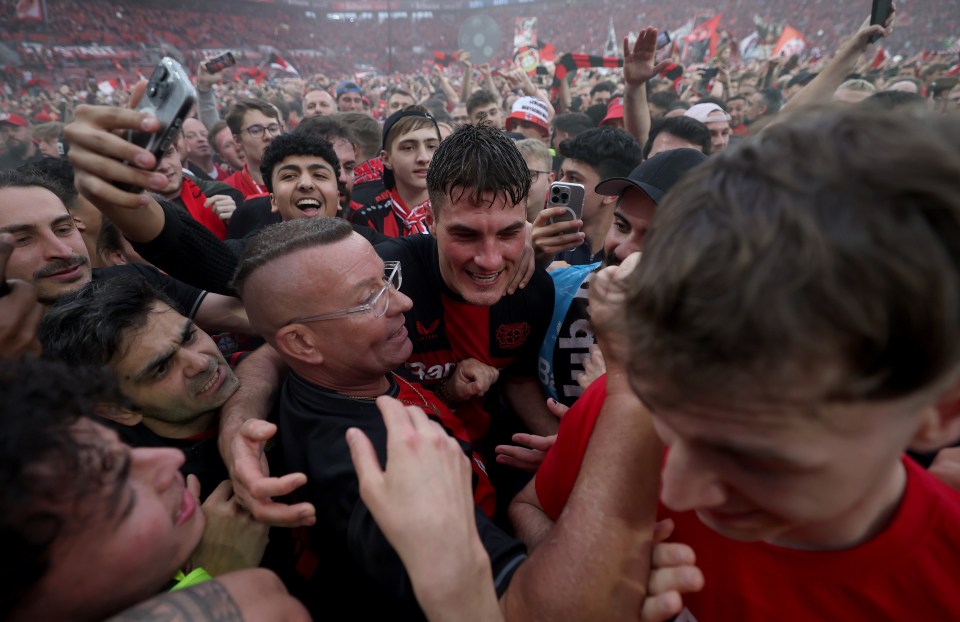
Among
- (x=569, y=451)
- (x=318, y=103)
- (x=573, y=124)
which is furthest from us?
(x=318, y=103)

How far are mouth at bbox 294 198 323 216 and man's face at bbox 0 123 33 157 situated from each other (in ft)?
27.6

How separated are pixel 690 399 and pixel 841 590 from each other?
0.64 meters

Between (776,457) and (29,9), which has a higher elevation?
(29,9)

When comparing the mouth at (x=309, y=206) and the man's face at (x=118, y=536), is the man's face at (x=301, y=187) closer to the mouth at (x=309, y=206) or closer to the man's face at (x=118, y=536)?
the mouth at (x=309, y=206)

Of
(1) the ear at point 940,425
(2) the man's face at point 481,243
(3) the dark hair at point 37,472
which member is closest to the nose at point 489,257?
(2) the man's face at point 481,243

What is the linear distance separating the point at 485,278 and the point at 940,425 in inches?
73.9

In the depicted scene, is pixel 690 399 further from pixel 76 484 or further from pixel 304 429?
pixel 304 429

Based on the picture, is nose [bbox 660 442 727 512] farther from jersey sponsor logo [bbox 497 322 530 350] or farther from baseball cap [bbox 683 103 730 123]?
baseball cap [bbox 683 103 730 123]

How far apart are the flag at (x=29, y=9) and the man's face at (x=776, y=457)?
34.2 metres

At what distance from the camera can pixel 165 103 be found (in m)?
1.60

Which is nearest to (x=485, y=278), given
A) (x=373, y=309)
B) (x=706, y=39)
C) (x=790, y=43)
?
(x=373, y=309)

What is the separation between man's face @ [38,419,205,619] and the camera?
3.26ft

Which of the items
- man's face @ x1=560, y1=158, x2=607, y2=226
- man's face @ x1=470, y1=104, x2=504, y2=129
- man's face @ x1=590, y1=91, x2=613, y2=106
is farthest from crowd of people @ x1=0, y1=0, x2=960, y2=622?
man's face @ x1=590, y1=91, x2=613, y2=106

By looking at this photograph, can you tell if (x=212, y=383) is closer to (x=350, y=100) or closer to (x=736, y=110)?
(x=350, y=100)
